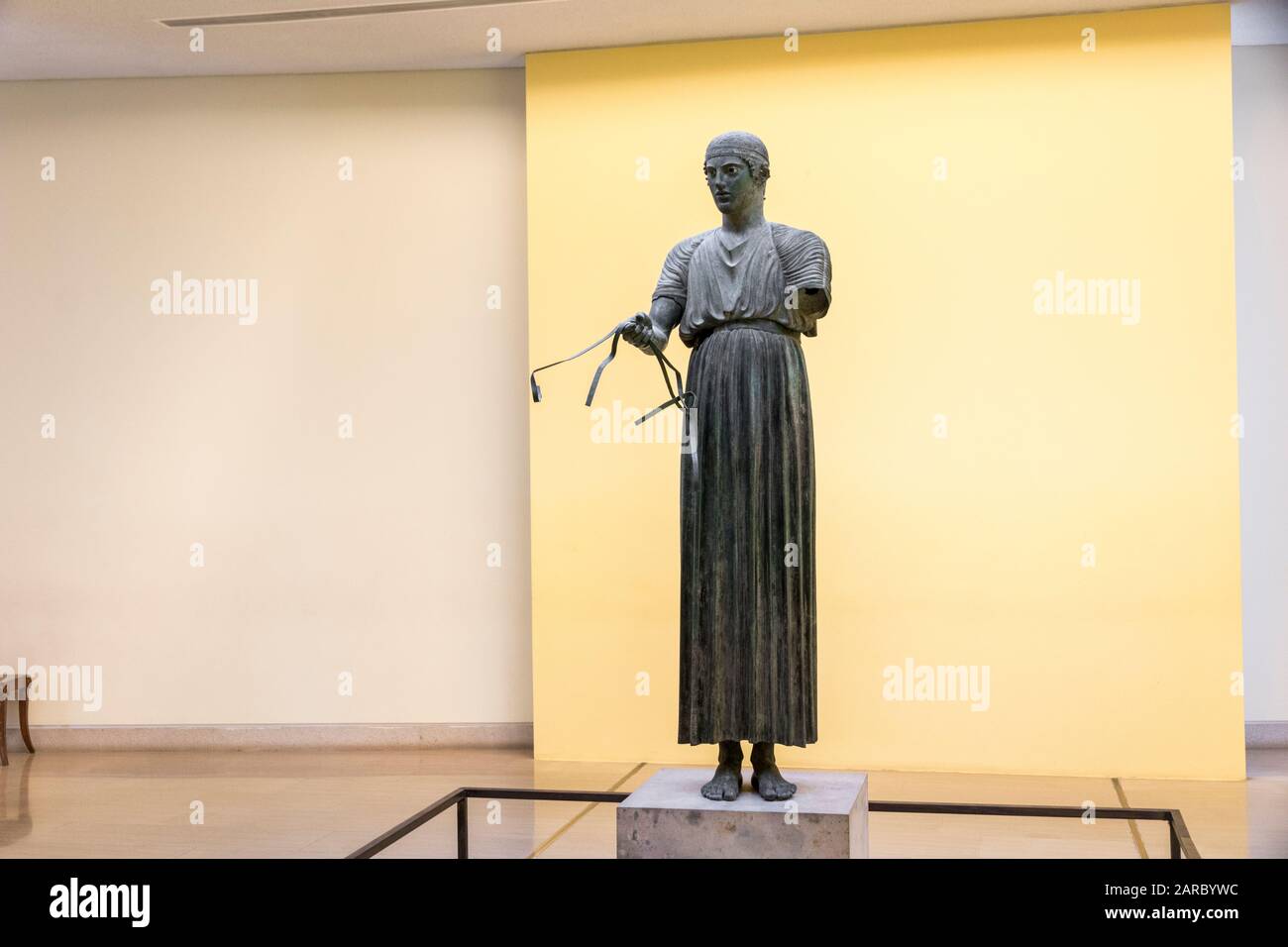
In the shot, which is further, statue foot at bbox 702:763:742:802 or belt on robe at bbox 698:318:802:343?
belt on robe at bbox 698:318:802:343

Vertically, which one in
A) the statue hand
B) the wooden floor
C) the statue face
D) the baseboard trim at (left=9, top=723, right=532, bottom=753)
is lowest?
the wooden floor

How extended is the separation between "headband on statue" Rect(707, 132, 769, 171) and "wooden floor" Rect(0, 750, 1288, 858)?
9.19 ft

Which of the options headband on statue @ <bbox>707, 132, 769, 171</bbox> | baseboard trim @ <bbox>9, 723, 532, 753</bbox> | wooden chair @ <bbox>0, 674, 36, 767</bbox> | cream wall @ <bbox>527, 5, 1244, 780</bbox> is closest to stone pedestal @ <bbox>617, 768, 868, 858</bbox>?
headband on statue @ <bbox>707, 132, 769, 171</bbox>

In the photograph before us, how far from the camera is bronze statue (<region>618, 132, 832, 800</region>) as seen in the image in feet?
13.2

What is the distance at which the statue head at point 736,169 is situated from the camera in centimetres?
407

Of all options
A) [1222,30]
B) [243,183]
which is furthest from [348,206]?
[1222,30]

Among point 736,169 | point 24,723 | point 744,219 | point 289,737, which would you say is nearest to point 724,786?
point 744,219

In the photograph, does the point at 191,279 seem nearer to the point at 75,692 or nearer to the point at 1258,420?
the point at 75,692

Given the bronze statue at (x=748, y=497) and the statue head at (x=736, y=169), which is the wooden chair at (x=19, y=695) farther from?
the statue head at (x=736, y=169)

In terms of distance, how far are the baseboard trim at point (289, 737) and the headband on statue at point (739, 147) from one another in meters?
4.66

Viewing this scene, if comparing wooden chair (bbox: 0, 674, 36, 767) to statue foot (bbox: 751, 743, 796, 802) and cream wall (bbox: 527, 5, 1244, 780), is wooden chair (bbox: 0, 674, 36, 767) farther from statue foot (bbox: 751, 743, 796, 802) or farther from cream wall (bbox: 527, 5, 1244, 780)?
statue foot (bbox: 751, 743, 796, 802)

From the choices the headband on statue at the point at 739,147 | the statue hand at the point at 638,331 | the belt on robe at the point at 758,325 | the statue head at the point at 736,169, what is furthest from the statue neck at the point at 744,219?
the statue hand at the point at 638,331

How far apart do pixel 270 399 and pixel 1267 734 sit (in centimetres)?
583

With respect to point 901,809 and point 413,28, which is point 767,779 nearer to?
point 901,809
